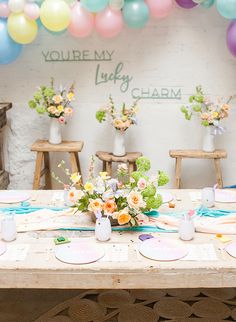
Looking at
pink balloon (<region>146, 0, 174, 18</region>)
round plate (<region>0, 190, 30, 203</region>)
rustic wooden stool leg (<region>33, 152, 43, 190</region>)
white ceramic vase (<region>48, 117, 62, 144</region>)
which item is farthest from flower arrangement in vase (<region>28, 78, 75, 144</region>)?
round plate (<region>0, 190, 30, 203</region>)

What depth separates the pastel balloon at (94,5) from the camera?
339cm

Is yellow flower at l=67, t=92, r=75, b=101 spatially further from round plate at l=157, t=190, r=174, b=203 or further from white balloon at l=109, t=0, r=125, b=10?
round plate at l=157, t=190, r=174, b=203

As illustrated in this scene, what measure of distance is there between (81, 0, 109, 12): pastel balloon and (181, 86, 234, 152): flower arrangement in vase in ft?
3.12

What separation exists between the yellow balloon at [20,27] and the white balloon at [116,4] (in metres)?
0.55

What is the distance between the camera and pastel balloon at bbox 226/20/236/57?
3534 millimetres

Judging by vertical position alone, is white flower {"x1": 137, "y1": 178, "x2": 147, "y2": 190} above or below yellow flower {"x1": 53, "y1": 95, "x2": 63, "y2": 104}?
below

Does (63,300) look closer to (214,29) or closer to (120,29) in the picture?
(120,29)

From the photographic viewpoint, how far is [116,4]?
346 centimetres

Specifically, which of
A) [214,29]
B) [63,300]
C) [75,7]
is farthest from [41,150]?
[214,29]

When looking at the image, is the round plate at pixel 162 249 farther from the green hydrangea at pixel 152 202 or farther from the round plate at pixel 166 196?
the round plate at pixel 166 196

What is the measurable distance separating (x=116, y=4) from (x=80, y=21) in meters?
0.28

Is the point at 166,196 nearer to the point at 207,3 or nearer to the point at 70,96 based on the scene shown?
the point at 70,96

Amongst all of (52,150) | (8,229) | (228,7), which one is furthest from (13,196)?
(228,7)

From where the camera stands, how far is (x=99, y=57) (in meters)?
3.97
